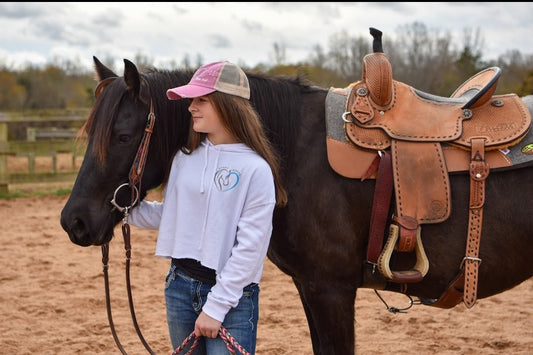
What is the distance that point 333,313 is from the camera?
242 cm

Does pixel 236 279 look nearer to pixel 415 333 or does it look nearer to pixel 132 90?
pixel 132 90

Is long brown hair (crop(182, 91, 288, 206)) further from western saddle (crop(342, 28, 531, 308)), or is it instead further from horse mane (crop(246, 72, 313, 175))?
western saddle (crop(342, 28, 531, 308))

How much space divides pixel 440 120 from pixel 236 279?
1.19 m

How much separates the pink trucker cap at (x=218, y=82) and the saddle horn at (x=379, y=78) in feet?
2.14

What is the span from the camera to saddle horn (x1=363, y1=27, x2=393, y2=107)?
2.44 metres

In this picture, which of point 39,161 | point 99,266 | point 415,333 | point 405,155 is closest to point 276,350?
point 415,333

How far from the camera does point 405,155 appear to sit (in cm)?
239

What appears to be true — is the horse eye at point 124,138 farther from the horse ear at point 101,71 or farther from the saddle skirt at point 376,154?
the saddle skirt at point 376,154

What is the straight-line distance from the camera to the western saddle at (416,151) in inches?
93.3

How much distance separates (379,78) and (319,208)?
620 millimetres

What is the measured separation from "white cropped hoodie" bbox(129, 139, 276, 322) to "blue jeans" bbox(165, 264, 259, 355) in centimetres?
10

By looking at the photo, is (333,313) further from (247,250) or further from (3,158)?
(3,158)

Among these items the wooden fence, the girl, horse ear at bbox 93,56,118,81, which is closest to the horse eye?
the girl

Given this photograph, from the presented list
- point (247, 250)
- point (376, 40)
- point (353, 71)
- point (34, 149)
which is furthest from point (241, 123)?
point (353, 71)
